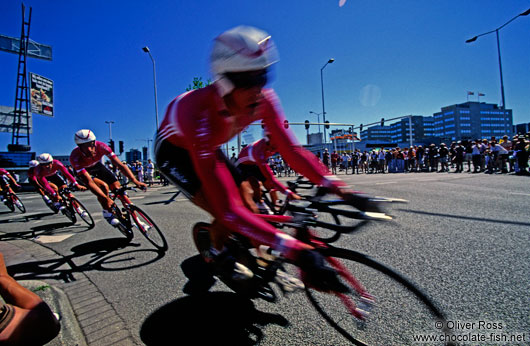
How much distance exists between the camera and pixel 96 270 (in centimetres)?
340

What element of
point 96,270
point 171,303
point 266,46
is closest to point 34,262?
point 96,270

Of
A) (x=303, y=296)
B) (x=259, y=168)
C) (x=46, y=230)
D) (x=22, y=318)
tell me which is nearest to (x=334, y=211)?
(x=303, y=296)

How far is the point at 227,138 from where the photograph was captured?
230 centimetres

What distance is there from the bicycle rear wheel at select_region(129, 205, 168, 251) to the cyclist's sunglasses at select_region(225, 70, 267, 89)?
303 cm

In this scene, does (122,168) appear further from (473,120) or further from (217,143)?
(473,120)

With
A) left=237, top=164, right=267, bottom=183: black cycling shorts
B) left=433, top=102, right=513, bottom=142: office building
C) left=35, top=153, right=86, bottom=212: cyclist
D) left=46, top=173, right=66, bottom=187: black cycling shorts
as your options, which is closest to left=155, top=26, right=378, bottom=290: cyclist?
left=237, top=164, right=267, bottom=183: black cycling shorts

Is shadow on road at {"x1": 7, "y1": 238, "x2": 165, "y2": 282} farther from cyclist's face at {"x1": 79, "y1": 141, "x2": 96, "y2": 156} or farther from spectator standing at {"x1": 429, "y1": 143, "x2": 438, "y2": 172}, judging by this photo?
spectator standing at {"x1": 429, "y1": 143, "x2": 438, "y2": 172}

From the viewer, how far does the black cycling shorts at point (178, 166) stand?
7.41 feet

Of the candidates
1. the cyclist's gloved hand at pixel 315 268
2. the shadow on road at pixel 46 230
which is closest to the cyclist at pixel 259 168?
the cyclist's gloved hand at pixel 315 268

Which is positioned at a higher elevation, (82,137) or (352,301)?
(82,137)

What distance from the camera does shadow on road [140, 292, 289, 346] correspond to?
1.88 meters

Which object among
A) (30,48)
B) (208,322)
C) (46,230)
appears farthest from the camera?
(30,48)

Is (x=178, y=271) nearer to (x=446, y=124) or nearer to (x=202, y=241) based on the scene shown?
(x=202, y=241)

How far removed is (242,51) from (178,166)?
1178mm
